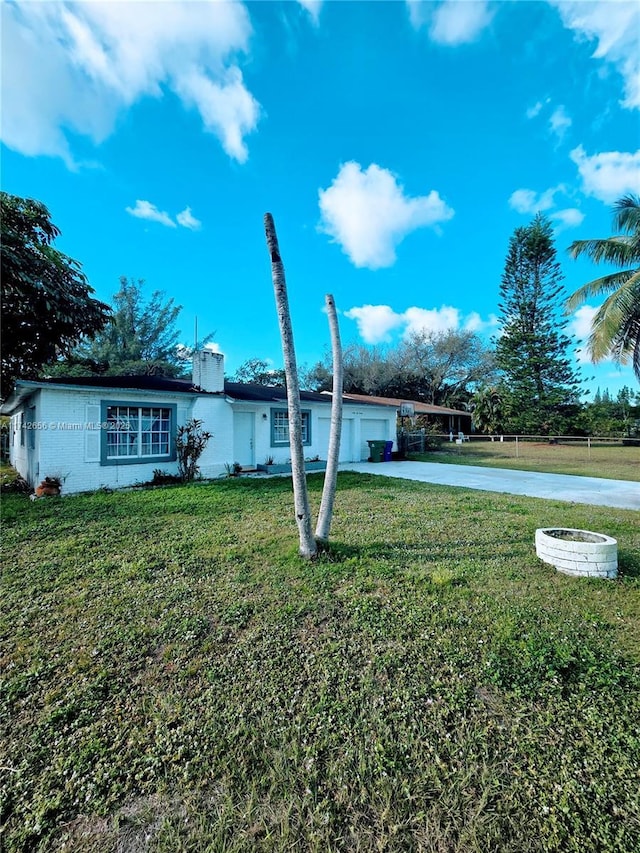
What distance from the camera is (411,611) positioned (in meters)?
3.21

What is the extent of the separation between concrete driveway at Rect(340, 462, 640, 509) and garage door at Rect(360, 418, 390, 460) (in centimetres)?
146

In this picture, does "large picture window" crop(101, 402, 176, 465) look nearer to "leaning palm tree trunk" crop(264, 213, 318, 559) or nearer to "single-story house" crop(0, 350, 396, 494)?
"single-story house" crop(0, 350, 396, 494)

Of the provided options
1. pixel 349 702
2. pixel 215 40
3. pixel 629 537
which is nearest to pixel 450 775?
pixel 349 702

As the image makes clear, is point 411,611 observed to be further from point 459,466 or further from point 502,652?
point 459,466

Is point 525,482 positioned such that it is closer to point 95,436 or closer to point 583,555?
point 583,555

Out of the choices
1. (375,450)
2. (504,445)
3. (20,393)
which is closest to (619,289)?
(375,450)

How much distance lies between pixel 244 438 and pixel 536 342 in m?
25.6

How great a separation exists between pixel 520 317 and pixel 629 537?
90.7 feet

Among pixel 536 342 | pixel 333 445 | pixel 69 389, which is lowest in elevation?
pixel 333 445

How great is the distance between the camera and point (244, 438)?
11.6 metres

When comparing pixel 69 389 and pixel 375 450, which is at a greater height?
pixel 69 389

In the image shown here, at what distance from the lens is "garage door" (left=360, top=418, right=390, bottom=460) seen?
49.4 ft

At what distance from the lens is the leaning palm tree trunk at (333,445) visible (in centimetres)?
460

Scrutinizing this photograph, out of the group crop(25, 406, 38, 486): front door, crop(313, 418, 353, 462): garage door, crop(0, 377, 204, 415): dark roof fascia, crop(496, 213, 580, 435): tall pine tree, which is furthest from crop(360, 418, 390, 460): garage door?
crop(496, 213, 580, 435): tall pine tree
